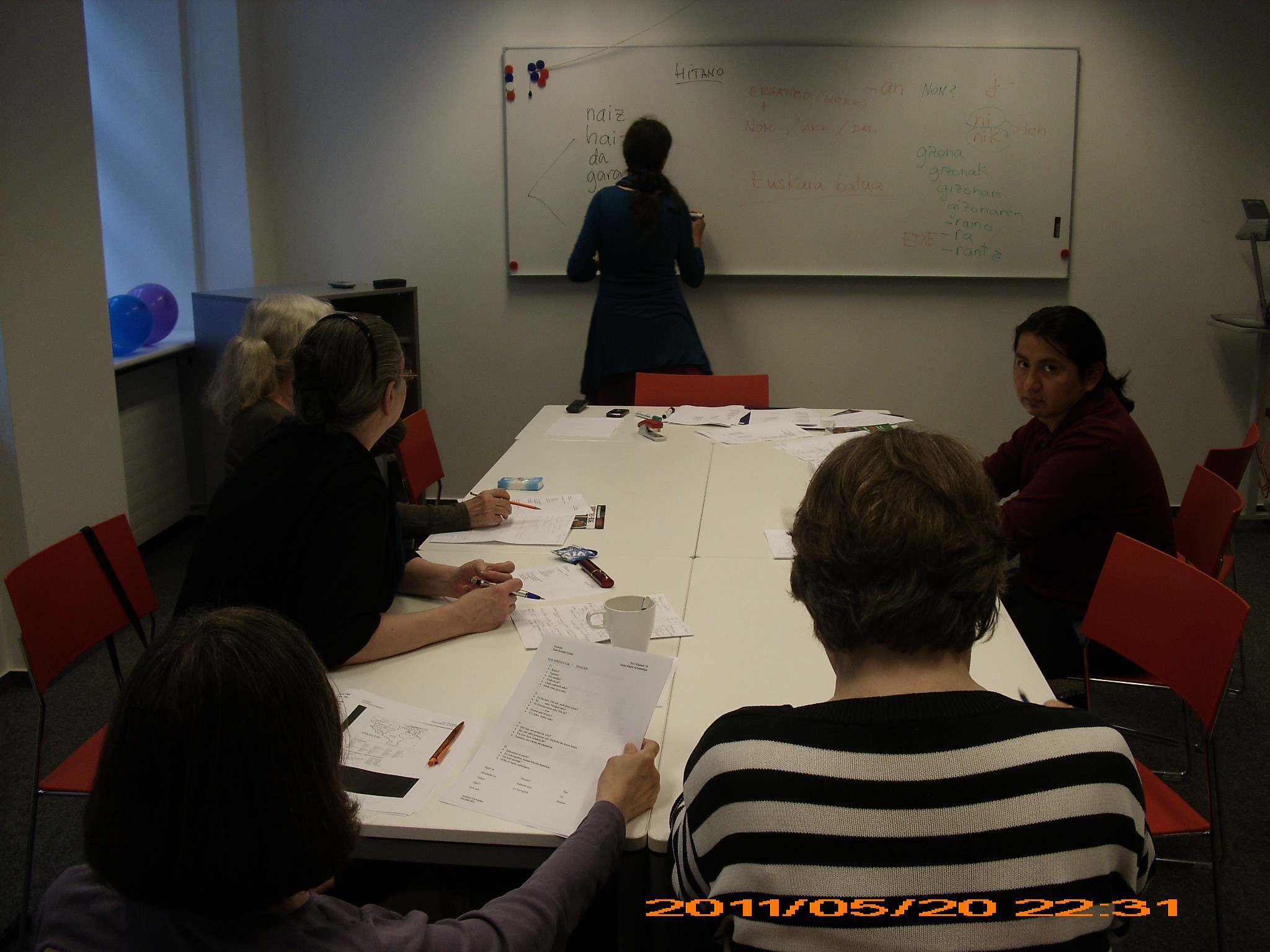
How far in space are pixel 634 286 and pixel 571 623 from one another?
2.51 metres

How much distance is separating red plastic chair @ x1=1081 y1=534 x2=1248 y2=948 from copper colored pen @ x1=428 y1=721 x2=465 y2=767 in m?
1.11

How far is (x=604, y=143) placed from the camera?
4566 millimetres

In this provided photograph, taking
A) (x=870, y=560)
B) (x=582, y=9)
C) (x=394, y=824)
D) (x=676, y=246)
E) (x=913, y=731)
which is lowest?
(x=394, y=824)

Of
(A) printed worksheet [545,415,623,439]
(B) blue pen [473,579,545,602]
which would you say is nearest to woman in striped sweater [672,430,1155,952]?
(B) blue pen [473,579,545,602]

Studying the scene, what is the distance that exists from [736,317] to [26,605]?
3.48m

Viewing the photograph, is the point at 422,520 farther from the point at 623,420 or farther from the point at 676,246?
the point at 676,246

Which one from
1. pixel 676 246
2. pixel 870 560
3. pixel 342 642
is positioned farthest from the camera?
pixel 676 246

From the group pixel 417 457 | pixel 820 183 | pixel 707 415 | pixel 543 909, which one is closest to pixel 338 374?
pixel 543 909

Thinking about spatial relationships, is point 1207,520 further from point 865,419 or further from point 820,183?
point 820,183

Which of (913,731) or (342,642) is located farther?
(342,642)

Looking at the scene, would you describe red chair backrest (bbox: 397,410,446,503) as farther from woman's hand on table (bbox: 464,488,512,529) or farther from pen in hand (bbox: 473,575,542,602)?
pen in hand (bbox: 473,575,542,602)

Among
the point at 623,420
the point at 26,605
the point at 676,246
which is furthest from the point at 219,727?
the point at 676,246

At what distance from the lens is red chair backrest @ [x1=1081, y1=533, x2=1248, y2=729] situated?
175 cm

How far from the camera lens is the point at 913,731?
908 mm
